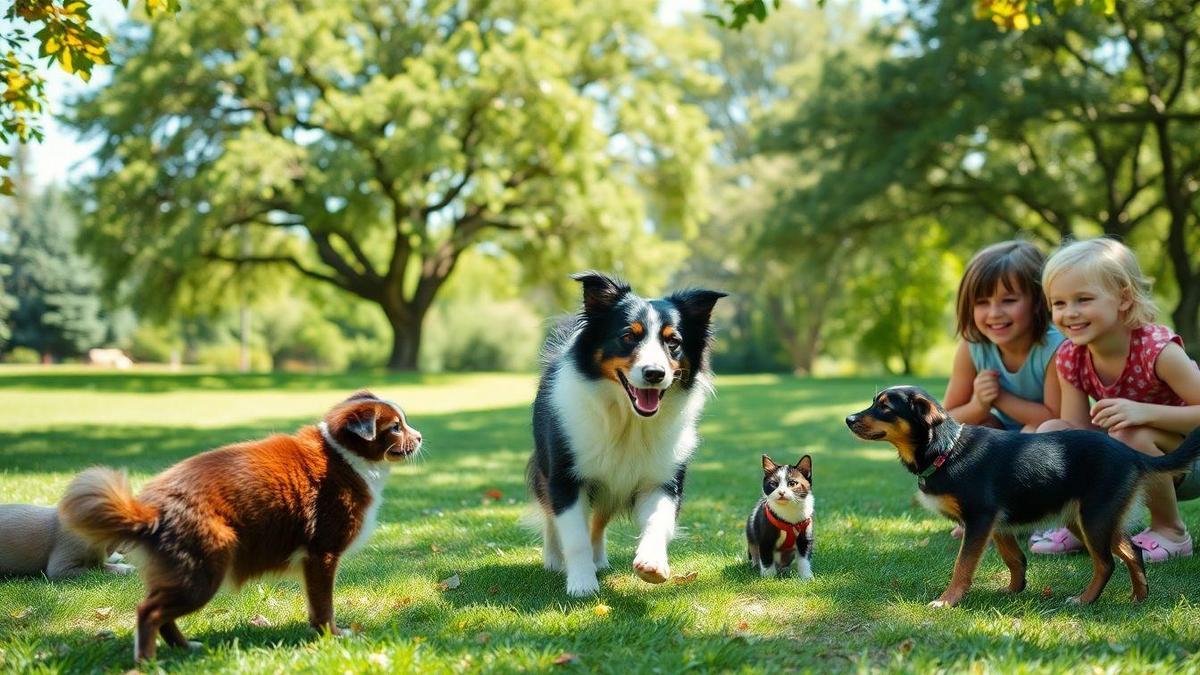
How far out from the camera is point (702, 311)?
190 inches

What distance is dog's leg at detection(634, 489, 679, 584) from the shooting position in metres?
4.31

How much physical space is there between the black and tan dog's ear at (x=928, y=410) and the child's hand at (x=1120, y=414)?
115cm

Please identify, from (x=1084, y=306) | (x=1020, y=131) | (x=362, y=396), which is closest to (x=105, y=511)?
(x=362, y=396)

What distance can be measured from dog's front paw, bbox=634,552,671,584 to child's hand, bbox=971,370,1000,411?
2.92 meters

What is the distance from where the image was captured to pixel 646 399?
14.7 ft

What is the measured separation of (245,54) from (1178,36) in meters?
25.5

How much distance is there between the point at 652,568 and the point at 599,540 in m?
0.92

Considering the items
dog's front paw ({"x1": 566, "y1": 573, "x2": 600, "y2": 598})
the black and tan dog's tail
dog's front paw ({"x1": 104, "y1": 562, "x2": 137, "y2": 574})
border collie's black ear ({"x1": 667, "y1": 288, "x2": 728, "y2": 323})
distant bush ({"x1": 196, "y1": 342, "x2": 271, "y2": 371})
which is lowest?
distant bush ({"x1": 196, "y1": 342, "x2": 271, "y2": 371})

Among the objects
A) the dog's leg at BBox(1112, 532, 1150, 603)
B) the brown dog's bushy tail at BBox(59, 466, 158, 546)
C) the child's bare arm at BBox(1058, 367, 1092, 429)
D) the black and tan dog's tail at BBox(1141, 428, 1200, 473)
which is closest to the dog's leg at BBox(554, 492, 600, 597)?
the brown dog's bushy tail at BBox(59, 466, 158, 546)

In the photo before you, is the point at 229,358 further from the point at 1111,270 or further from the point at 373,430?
the point at 1111,270

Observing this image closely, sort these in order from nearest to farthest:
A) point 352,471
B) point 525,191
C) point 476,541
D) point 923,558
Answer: point 352,471 → point 923,558 → point 476,541 → point 525,191

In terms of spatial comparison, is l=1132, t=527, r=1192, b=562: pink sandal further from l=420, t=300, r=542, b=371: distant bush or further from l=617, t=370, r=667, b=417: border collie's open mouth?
l=420, t=300, r=542, b=371: distant bush

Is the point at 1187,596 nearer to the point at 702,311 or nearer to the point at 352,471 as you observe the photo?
the point at 702,311

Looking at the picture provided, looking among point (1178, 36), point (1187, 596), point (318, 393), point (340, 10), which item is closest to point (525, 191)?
point (340, 10)
